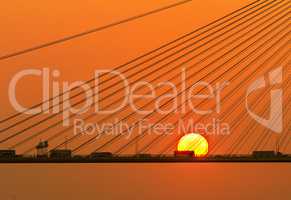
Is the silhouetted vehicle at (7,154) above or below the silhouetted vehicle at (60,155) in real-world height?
above

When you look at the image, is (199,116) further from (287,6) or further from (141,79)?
(287,6)

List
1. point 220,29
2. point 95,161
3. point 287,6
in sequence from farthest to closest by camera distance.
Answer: point 287,6
point 220,29
point 95,161

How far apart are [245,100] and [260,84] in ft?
0.54

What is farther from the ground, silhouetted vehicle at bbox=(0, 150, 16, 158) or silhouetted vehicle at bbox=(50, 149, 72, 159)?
silhouetted vehicle at bbox=(0, 150, 16, 158)

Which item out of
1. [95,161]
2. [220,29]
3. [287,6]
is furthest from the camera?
[287,6]

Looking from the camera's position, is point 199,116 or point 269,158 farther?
point 199,116

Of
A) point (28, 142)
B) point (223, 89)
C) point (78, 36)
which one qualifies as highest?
point (78, 36)

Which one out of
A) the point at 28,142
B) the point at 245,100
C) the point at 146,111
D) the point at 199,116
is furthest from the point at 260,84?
the point at 28,142

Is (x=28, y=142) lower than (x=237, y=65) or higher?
lower

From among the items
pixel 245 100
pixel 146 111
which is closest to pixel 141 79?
pixel 146 111

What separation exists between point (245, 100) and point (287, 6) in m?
0.76

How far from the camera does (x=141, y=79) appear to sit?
13.4 ft

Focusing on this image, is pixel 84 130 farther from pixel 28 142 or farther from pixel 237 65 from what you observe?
pixel 237 65

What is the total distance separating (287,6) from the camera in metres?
4.13
